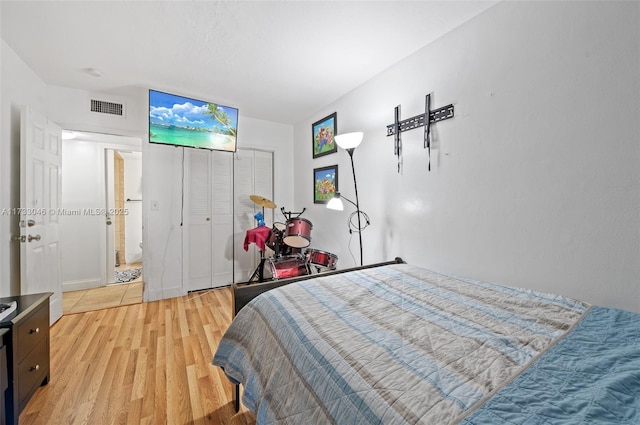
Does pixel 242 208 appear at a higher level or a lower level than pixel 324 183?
lower

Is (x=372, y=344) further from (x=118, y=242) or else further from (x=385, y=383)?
(x=118, y=242)

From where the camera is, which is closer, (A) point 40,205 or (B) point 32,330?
(B) point 32,330

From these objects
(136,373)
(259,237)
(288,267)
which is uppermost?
(259,237)

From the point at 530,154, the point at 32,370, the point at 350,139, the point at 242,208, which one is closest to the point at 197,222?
the point at 242,208

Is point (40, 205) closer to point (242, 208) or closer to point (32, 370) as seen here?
point (32, 370)

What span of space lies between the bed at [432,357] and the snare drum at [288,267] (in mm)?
1361

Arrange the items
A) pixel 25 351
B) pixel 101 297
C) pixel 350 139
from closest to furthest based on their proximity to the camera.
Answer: pixel 25 351, pixel 350 139, pixel 101 297

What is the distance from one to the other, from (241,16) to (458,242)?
2.12 metres

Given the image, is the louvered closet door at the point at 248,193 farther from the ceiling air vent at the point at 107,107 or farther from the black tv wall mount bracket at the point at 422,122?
the black tv wall mount bracket at the point at 422,122

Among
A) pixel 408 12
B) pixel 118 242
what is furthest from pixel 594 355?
pixel 118 242

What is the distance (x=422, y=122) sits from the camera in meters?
1.99

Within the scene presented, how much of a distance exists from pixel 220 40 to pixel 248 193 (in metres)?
2.17

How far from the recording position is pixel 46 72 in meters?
2.38

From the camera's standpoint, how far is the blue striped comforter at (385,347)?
0.65 metres
